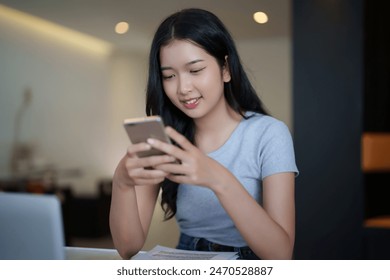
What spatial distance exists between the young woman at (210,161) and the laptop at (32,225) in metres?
0.20

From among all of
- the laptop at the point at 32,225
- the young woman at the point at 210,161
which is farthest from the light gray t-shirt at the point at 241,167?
the laptop at the point at 32,225

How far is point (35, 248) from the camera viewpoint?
78cm

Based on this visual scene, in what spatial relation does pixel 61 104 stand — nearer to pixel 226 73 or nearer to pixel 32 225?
pixel 226 73

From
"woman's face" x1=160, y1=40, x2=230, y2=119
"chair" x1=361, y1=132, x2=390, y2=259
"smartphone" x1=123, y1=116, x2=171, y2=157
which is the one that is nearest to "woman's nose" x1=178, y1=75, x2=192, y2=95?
"woman's face" x1=160, y1=40, x2=230, y2=119

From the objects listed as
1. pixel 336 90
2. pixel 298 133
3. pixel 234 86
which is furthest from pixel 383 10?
pixel 234 86

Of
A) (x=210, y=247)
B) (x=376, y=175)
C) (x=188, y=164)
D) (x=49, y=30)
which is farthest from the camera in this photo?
(x=49, y=30)

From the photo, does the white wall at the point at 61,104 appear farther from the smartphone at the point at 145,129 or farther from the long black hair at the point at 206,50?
the smartphone at the point at 145,129

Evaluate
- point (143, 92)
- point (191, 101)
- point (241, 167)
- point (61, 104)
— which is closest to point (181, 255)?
point (241, 167)

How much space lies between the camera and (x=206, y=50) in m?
1.09

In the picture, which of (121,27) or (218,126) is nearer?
(218,126)

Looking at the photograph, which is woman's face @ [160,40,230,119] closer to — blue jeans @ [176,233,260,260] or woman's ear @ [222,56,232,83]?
woman's ear @ [222,56,232,83]

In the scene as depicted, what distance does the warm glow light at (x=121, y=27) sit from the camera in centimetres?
193

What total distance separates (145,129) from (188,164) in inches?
3.7

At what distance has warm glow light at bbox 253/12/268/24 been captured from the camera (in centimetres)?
159
